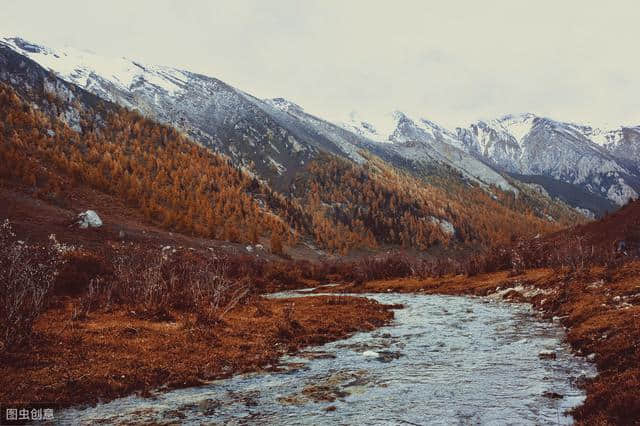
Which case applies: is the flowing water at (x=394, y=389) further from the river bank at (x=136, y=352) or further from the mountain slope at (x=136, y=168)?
the mountain slope at (x=136, y=168)

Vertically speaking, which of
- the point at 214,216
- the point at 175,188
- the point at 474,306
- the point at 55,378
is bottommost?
the point at 474,306

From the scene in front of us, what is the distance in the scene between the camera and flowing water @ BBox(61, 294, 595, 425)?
10.4 metres

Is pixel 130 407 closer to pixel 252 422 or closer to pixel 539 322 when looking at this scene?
pixel 252 422

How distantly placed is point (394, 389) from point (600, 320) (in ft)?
37.3

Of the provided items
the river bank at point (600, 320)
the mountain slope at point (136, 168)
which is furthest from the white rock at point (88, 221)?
the river bank at point (600, 320)

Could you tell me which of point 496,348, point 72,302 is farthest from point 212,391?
point 72,302

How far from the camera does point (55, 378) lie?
12.2 m

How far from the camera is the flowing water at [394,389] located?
10367 millimetres

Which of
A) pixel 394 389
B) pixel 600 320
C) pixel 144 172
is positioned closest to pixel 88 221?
pixel 394 389

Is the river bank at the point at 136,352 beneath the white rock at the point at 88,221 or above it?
beneath

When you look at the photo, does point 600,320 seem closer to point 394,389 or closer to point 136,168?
point 394,389

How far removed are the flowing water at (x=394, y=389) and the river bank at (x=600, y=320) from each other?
23.1 inches

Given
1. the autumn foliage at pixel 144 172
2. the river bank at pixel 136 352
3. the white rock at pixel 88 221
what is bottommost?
the river bank at pixel 136 352

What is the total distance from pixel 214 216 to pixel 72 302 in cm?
11014
